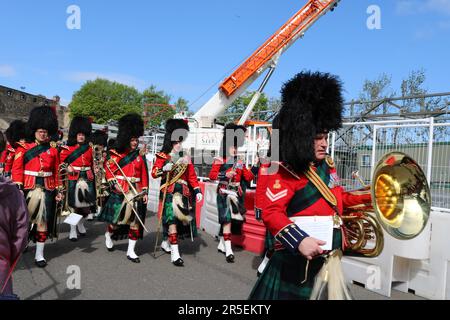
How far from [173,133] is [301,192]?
12.9 feet

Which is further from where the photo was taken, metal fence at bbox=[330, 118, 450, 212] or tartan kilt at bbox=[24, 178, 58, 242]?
tartan kilt at bbox=[24, 178, 58, 242]

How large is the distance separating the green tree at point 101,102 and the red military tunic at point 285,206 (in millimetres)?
44500

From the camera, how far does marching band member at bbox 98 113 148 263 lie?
19.9 feet

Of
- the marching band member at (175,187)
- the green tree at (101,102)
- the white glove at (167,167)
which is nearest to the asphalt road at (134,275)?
the marching band member at (175,187)

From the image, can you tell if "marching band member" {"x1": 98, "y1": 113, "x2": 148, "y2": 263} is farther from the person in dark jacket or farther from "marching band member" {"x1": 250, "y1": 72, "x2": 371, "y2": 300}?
"marching band member" {"x1": 250, "y1": 72, "x2": 371, "y2": 300}

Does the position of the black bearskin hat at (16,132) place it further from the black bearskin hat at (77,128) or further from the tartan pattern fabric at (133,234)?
the tartan pattern fabric at (133,234)

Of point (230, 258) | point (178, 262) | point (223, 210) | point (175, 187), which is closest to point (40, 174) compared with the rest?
point (175, 187)

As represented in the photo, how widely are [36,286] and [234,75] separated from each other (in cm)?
1297

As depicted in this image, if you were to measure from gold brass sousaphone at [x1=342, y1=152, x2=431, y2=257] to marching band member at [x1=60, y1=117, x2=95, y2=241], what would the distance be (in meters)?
5.88

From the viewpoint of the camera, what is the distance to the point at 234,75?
16406mm

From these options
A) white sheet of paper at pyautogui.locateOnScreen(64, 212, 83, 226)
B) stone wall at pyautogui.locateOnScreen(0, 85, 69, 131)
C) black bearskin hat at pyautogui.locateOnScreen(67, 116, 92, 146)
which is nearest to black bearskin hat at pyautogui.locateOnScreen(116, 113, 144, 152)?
white sheet of paper at pyautogui.locateOnScreen(64, 212, 83, 226)

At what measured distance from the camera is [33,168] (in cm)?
577

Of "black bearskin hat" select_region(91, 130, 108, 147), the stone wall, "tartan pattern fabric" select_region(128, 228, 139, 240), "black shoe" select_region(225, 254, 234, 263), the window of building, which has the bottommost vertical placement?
"black shoe" select_region(225, 254, 234, 263)
